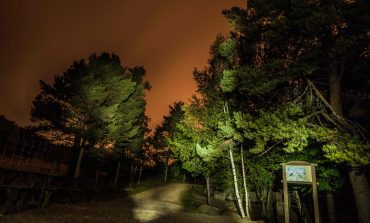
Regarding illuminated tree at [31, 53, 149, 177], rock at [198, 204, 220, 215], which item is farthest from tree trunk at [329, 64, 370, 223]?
illuminated tree at [31, 53, 149, 177]

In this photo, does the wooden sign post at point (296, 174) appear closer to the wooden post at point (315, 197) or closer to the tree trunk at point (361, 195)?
the wooden post at point (315, 197)

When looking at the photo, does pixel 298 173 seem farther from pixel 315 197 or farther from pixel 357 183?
pixel 357 183

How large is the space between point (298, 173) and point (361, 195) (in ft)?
8.17

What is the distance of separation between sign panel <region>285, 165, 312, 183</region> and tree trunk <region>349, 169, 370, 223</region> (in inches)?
66.2

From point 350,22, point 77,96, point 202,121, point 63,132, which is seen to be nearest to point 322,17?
point 350,22

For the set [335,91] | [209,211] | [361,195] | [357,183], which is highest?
[335,91]

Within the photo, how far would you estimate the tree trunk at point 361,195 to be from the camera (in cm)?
1131

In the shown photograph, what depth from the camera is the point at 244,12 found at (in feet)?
50.7

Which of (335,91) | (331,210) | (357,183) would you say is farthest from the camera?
(331,210)

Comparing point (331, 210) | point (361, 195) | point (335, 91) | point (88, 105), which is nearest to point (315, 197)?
point (361, 195)

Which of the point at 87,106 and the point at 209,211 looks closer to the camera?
the point at 209,211

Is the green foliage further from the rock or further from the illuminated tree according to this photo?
the rock

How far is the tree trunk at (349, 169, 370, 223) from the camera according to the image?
1131 cm

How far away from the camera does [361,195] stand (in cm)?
1163
